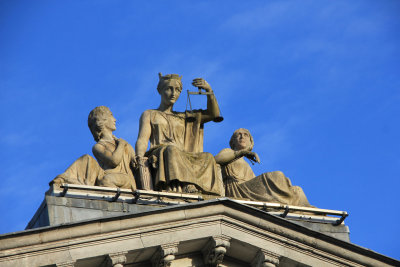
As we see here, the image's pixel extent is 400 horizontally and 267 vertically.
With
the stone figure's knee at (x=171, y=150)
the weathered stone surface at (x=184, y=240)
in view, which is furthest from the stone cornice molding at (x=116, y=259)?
the stone figure's knee at (x=171, y=150)

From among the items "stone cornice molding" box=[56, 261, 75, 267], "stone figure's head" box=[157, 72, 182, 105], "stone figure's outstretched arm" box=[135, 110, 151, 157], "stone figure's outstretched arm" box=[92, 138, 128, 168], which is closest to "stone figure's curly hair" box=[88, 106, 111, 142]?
"stone figure's outstretched arm" box=[92, 138, 128, 168]

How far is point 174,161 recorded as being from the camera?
4000 centimetres

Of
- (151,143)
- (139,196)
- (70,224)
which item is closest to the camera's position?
(70,224)

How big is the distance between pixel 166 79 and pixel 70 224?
764 centimetres

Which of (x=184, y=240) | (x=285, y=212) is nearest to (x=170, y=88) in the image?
(x=285, y=212)

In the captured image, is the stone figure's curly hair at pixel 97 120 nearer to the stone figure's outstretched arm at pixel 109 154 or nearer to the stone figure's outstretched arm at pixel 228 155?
the stone figure's outstretched arm at pixel 109 154

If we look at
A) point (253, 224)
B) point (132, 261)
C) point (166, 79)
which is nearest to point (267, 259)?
point (253, 224)

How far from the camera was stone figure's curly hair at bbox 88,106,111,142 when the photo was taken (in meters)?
41.1

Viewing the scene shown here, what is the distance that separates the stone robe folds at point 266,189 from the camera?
133ft

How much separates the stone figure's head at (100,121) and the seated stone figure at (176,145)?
0.88m

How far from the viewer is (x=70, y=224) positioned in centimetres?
3612

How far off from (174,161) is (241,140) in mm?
3085

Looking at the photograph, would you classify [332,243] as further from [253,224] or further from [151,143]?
[151,143]

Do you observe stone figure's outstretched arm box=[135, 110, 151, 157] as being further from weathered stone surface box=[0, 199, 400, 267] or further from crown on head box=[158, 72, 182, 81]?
weathered stone surface box=[0, 199, 400, 267]
